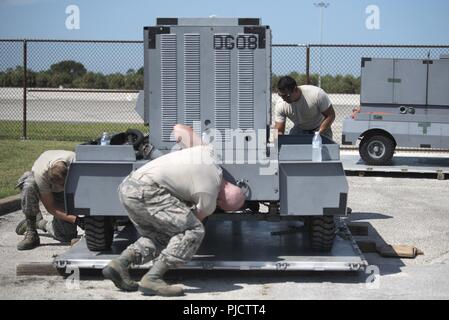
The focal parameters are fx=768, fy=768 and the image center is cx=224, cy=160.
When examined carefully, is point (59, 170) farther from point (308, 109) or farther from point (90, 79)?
point (90, 79)

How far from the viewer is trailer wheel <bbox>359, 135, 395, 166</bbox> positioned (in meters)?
13.4

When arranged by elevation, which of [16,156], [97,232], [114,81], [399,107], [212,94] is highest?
[114,81]

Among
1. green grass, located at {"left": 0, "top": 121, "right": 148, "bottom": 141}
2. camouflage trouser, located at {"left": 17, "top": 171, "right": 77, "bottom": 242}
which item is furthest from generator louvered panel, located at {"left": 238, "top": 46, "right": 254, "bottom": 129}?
green grass, located at {"left": 0, "top": 121, "right": 148, "bottom": 141}

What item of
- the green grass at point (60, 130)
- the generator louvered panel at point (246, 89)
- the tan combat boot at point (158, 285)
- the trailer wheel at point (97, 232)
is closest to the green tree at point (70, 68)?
the green grass at point (60, 130)

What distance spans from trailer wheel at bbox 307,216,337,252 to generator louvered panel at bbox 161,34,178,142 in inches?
63.3

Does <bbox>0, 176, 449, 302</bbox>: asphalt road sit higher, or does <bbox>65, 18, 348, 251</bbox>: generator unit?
<bbox>65, 18, 348, 251</bbox>: generator unit

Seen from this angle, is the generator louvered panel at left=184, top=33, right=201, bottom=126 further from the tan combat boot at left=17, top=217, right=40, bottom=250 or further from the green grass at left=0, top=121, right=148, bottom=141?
the green grass at left=0, top=121, right=148, bottom=141

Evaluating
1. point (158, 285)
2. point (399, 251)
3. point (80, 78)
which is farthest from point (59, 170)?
point (80, 78)

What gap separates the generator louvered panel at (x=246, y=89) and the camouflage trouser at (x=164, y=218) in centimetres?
149

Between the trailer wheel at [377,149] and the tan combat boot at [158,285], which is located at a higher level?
the trailer wheel at [377,149]

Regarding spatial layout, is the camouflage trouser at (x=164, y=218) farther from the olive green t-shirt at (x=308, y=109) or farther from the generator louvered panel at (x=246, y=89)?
the olive green t-shirt at (x=308, y=109)

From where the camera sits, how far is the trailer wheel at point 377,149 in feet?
44.0

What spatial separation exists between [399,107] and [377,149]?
82 centimetres

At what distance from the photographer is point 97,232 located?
6875 millimetres
